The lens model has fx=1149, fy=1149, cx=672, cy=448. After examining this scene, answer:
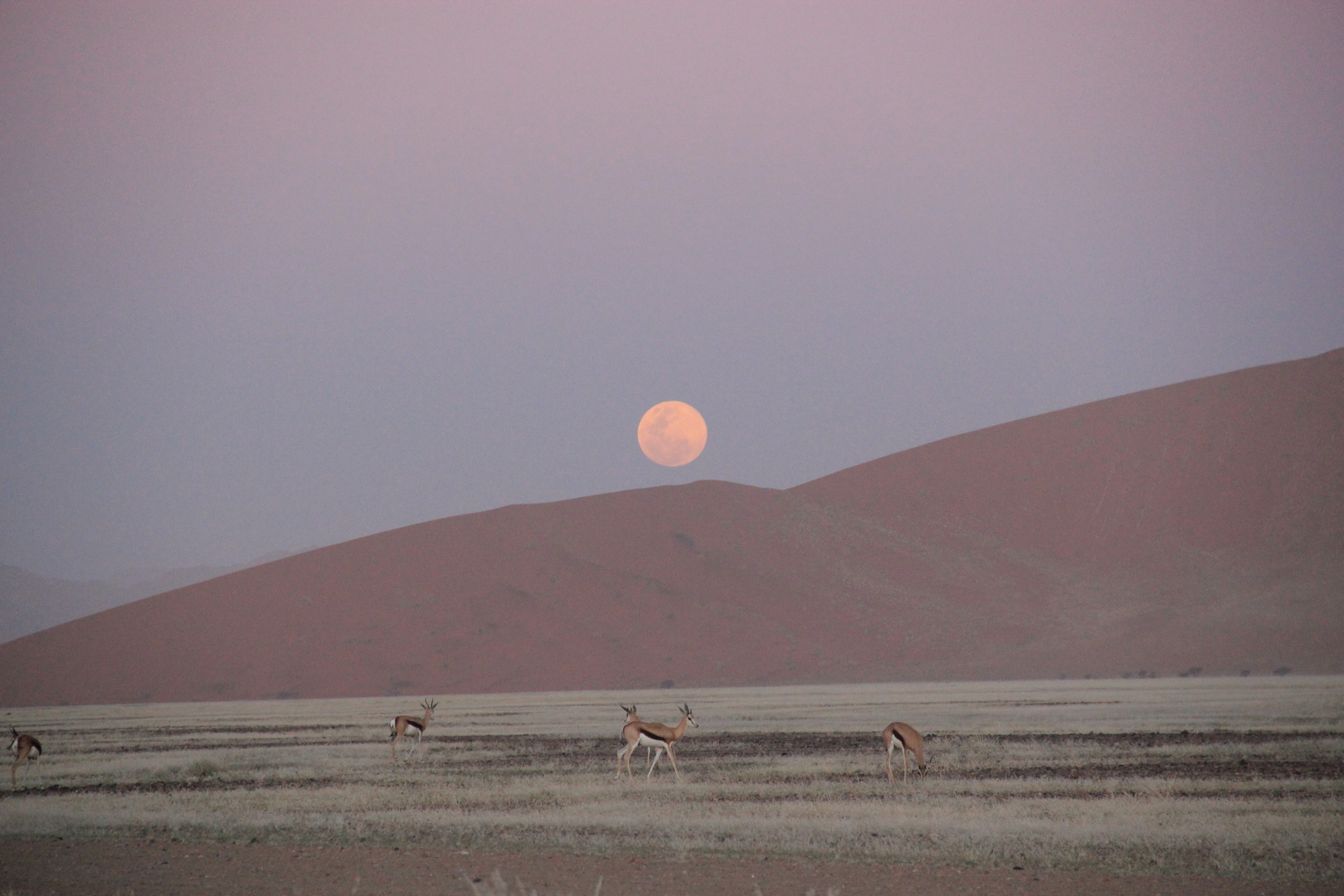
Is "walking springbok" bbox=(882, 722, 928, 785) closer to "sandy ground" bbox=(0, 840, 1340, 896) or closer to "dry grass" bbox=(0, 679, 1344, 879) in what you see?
"dry grass" bbox=(0, 679, 1344, 879)

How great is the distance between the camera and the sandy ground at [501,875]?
39.5 feet

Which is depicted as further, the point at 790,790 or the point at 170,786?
the point at 170,786

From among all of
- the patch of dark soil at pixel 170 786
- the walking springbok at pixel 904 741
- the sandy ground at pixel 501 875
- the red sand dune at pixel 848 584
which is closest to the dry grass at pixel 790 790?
the patch of dark soil at pixel 170 786

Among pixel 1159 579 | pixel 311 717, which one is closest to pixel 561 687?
pixel 311 717

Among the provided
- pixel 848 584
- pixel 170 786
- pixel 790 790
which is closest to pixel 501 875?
pixel 790 790

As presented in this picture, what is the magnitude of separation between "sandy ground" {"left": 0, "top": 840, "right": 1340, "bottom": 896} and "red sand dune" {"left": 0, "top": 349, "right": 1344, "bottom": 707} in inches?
2542

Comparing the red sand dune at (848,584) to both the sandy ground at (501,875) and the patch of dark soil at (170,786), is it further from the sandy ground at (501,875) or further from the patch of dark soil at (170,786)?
the sandy ground at (501,875)

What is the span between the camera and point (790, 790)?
1997cm

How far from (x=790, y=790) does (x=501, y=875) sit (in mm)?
8006

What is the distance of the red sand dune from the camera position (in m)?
80.8

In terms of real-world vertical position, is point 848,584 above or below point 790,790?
above

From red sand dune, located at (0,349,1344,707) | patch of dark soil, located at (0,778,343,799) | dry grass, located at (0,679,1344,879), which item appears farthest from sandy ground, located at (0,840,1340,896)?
red sand dune, located at (0,349,1344,707)

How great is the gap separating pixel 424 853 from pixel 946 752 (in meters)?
14.6

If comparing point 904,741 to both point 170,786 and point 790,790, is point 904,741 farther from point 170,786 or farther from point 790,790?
point 170,786
